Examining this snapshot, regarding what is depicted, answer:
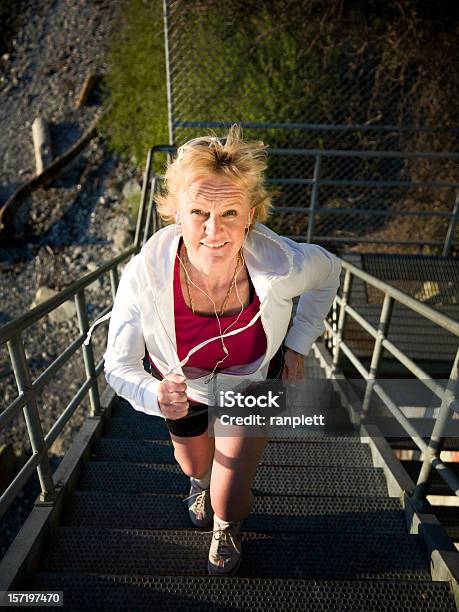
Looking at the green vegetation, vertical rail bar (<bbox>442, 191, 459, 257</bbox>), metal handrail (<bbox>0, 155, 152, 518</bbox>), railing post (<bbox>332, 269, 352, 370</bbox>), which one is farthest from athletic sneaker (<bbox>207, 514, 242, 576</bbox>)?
the green vegetation

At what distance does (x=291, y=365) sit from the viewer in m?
1.78

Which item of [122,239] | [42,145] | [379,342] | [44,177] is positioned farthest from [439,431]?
[42,145]

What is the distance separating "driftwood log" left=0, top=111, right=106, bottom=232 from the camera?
9344 millimetres

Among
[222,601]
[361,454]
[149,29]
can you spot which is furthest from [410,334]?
[149,29]

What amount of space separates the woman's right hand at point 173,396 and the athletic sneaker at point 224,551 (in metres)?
0.69

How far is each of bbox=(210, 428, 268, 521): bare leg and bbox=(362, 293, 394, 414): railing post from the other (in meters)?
1.15

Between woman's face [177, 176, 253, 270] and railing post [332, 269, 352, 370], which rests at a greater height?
woman's face [177, 176, 253, 270]

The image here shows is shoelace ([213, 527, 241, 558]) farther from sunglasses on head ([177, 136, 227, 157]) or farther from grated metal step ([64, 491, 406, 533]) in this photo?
sunglasses on head ([177, 136, 227, 157])

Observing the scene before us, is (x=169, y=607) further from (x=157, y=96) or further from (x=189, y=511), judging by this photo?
(x=157, y=96)

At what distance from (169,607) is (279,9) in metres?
7.36

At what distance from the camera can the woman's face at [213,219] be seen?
138 centimetres

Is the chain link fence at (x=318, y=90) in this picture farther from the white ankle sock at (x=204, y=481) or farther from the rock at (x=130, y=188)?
the white ankle sock at (x=204, y=481)

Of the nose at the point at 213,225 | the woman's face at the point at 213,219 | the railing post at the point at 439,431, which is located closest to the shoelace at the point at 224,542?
the railing post at the point at 439,431

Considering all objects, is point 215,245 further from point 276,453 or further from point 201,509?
point 276,453
